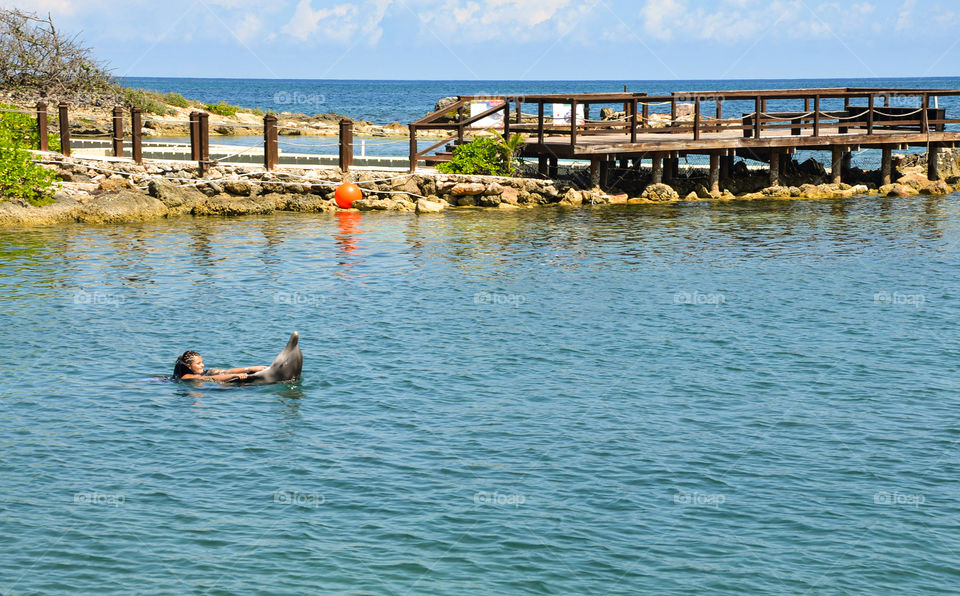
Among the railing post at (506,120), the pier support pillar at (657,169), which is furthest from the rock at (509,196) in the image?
the pier support pillar at (657,169)

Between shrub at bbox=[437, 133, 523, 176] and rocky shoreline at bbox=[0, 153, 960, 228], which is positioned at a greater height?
shrub at bbox=[437, 133, 523, 176]

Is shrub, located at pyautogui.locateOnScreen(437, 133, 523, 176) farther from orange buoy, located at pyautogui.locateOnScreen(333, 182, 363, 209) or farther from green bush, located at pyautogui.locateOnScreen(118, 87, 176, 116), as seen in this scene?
green bush, located at pyautogui.locateOnScreen(118, 87, 176, 116)

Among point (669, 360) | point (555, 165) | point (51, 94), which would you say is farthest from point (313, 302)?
point (51, 94)

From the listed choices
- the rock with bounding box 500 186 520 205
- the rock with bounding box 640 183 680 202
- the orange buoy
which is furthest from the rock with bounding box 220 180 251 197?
the rock with bounding box 640 183 680 202

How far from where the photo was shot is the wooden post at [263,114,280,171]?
2931 centimetres

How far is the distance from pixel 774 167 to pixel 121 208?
19770 mm

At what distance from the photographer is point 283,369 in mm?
14031

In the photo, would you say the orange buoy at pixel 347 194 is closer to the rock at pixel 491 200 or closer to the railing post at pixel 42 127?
the rock at pixel 491 200

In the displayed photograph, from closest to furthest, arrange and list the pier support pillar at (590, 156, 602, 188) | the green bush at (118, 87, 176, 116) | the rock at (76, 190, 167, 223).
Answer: the rock at (76, 190, 167, 223) < the pier support pillar at (590, 156, 602, 188) < the green bush at (118, 87, 176, 116)

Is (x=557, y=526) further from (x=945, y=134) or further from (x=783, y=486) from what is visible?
(x=945, y=134)

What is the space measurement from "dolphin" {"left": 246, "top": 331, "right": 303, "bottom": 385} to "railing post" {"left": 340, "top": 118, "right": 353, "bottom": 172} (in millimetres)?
16651

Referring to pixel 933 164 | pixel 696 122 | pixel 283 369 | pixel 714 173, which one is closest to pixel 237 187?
pixel 696 122

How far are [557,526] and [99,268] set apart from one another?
14638 millimetres

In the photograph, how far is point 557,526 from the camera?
9.77 m
